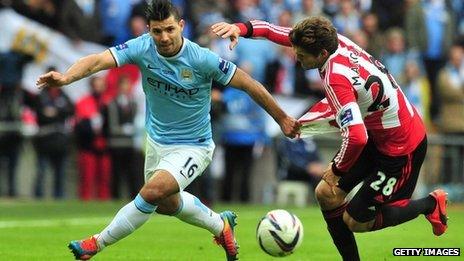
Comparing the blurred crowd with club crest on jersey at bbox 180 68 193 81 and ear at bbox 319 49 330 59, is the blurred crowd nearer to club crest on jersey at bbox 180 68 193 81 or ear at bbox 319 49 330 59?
club crest on jersey at bbox 180 68 193 81

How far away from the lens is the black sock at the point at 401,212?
1087cm

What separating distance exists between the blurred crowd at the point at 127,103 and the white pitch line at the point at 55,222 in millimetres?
3572

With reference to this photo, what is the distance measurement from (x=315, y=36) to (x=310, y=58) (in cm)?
22

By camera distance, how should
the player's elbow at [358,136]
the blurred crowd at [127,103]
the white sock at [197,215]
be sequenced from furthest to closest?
the blurred crowd at [127,103]
the white sock at [197,215]
the player's elbow at [358,136]

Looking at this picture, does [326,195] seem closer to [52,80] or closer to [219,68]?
[219,68]

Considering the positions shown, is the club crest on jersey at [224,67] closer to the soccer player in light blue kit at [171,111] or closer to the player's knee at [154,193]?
the soccer player in light blue kit at [171,111]

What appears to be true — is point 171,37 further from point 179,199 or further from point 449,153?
point 449,153

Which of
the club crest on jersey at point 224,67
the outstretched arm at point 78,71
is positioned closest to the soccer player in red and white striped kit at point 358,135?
the club crest on jersey at point 224,67

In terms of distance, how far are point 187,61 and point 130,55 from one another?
0.53m

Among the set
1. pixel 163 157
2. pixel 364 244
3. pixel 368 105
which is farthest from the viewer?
pixel 364 244

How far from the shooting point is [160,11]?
10.8 m

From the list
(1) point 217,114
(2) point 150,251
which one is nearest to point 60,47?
(1) point 217,114

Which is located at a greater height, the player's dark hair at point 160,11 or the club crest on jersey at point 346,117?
the player's dark hair at point 160,11

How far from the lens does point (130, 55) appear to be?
36.3 ft
